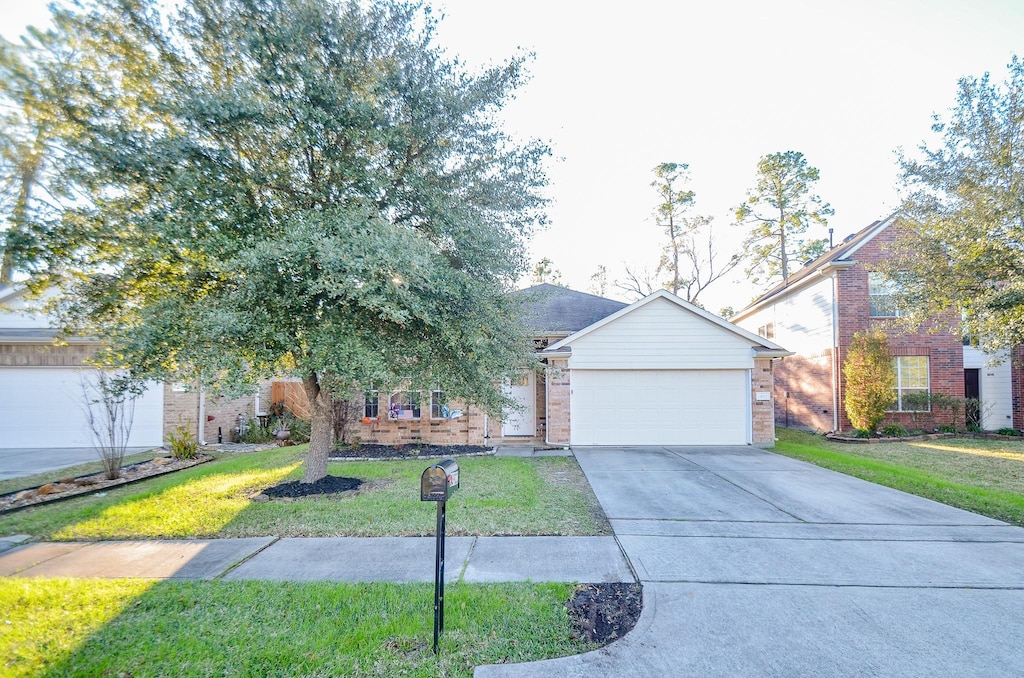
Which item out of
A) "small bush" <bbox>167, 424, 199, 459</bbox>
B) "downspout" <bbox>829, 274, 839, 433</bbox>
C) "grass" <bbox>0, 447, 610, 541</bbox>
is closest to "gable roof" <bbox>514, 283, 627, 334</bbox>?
"grass" <bbox>0, 447, 610, 541</bbox>

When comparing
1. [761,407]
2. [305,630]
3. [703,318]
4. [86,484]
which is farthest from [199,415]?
[761,407]

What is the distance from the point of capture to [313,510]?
6.68 meters

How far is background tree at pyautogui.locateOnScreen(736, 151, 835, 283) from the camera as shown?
2619cm

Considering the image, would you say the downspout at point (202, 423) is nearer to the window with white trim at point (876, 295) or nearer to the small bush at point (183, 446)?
the small bush at point (183, 446)

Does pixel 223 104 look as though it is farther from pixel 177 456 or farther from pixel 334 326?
pixel 177 456

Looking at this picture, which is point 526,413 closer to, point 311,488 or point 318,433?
point 318,433

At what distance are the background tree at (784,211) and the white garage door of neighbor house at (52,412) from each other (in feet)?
88.8

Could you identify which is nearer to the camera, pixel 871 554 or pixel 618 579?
pixel 618 579

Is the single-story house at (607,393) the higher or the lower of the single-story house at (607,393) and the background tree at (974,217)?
the lower

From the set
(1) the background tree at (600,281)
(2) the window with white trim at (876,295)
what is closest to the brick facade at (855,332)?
(2) the window with white trim at (876,295)

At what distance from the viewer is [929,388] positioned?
15.7 meters

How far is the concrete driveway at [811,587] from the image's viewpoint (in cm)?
309

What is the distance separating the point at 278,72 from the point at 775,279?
2804 cm

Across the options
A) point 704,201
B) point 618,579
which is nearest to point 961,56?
point 618,579
